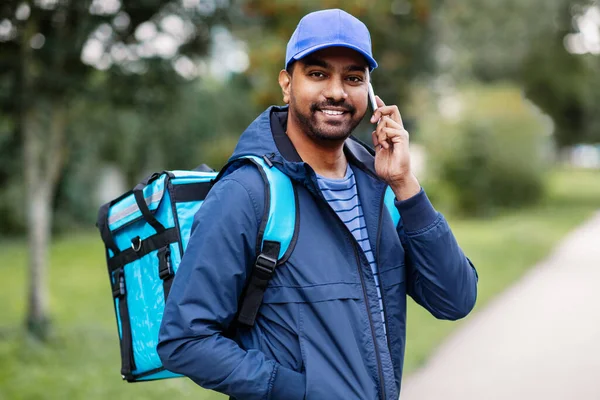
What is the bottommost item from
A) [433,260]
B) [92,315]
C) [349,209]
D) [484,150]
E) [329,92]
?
[433,260]

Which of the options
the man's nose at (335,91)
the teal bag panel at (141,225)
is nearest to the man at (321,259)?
the man's nose at (335,91)

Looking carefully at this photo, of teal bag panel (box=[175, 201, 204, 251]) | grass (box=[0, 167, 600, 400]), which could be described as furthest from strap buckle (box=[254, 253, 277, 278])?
grass (box=[0, 167, 600, 400])

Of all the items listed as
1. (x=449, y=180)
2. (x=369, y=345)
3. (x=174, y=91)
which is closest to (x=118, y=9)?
(x=174, y=91)

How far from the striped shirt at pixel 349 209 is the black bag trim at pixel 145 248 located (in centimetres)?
44

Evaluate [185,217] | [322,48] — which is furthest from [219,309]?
[322,48]

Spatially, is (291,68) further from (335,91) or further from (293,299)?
(293,299)

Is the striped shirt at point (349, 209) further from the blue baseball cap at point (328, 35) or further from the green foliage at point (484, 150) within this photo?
the green foliage at point (484, 150)

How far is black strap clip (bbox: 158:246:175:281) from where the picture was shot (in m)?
2.17

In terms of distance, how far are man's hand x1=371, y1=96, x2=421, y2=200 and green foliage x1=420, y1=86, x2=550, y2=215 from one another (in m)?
21.3

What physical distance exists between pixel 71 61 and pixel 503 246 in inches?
376

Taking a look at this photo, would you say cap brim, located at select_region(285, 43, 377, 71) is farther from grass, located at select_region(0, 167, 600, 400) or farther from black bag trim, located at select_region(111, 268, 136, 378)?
grass, located at select_region(0, 167, 600, 400)

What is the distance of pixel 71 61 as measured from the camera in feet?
26.6

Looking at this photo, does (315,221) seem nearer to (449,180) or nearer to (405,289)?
(405,289)

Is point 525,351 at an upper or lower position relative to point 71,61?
lower
